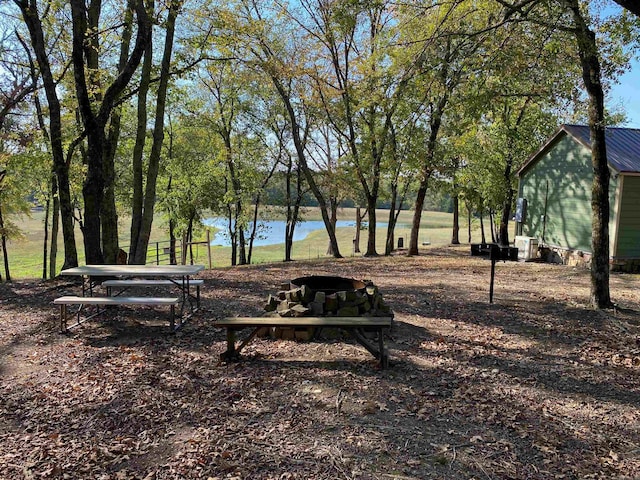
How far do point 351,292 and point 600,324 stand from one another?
357cm

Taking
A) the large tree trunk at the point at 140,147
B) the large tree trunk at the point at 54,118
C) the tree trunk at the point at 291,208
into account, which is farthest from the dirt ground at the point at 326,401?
the tree trunk at the point at 291,208

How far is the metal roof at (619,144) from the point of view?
37.1 ft

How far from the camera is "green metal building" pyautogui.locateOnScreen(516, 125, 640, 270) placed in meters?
11.4

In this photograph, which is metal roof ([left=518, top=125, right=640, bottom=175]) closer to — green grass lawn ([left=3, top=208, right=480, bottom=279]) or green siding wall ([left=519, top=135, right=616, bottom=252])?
green siding wall ([left=519, top=135, right=616, bottom=252])

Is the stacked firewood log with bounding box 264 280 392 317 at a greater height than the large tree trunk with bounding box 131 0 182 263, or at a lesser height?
lesser

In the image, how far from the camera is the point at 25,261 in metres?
38.5

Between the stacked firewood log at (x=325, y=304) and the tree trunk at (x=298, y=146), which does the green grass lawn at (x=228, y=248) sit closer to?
the tree trunk at (x=298, y=146)

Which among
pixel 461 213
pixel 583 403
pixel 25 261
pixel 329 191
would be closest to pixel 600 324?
pixel 583 403

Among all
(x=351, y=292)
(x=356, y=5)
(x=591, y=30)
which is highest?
(x=356, y=5)

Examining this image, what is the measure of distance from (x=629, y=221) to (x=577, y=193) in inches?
78.2

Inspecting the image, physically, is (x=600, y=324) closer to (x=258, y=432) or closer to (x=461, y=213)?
(x=258, y=432)

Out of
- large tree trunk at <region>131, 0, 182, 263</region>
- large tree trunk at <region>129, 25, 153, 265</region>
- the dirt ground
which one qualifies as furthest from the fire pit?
large tree trunk at <region>131, 0, 182, 263</region>

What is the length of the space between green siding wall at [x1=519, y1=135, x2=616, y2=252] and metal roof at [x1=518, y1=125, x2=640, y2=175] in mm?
256

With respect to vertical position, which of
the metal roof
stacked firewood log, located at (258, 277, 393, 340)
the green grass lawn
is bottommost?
the green grass lawn
